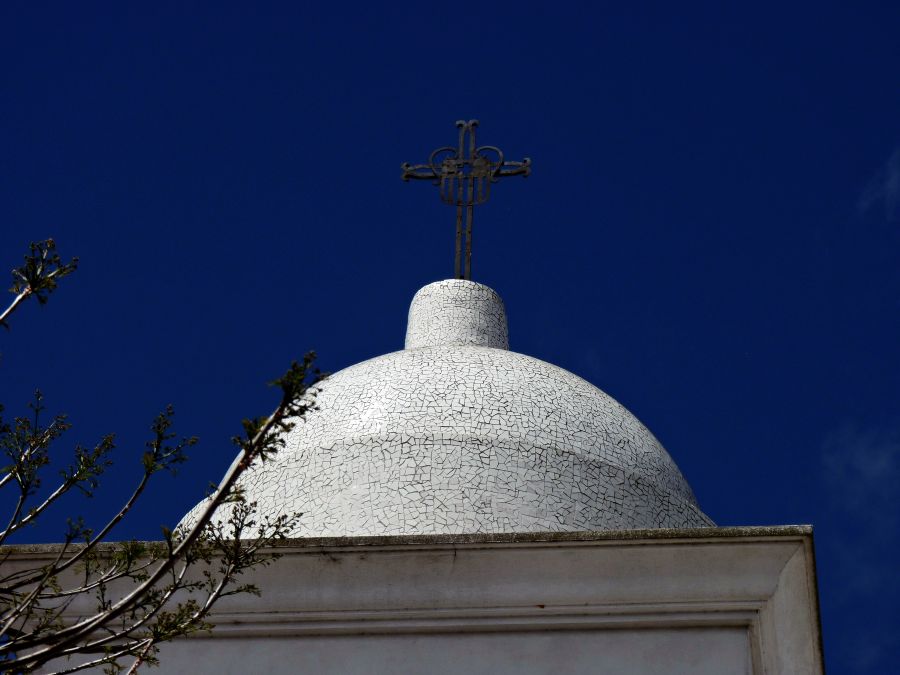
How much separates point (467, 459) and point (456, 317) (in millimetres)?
2045

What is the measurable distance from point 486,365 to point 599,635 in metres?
2.51

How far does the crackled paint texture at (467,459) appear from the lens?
22.0 feet

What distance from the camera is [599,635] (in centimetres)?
544

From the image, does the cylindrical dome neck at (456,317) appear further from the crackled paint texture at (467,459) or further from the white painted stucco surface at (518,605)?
the white painted stucco surface at (518,605)

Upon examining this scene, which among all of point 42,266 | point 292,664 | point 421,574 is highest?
point 42,266

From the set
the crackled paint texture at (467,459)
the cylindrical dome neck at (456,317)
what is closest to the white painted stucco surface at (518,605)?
the crackled paint texture at (467,459)

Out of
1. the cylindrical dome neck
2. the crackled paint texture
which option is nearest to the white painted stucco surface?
the crackled paint texture

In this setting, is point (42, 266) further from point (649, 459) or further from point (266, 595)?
point (649, 459)

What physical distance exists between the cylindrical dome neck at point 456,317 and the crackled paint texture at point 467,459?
2.57 ft

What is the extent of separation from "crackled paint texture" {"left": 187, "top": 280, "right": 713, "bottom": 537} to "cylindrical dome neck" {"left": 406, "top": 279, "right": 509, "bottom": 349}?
2.57 ft

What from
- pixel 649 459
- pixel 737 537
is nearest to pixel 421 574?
pixel 737 537

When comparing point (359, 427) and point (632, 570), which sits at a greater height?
point (359, 427)

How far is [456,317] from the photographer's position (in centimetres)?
880

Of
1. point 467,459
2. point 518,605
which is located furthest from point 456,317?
point 518,605
